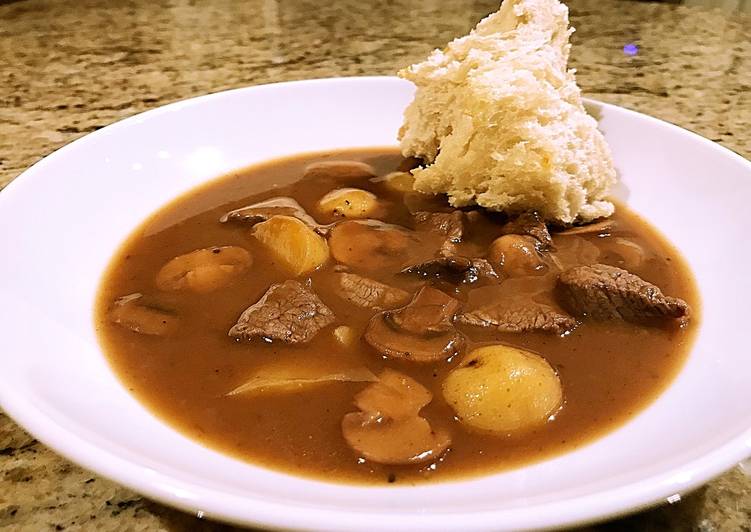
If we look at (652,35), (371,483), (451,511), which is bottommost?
(652,35)

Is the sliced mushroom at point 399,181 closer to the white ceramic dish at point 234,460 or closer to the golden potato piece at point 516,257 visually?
the white ceramic dish at point 234,460

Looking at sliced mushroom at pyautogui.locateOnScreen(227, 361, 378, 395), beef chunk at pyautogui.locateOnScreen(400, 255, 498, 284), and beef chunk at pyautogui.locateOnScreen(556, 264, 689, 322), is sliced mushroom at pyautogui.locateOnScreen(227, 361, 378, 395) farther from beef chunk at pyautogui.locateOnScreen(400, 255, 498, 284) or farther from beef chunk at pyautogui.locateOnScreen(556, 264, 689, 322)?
beef chunk at pyautogui.locateOnScreen(556, 264, 689, 322)

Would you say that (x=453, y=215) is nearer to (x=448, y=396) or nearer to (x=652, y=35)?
(x=448, y=396)

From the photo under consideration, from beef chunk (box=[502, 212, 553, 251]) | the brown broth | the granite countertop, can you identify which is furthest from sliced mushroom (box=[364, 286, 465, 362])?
the granite countertop

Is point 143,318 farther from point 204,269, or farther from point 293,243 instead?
point 293,243

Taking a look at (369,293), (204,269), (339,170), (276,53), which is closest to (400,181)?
(339,170)

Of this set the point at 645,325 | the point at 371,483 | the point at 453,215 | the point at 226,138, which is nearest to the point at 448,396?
the point at 371,483

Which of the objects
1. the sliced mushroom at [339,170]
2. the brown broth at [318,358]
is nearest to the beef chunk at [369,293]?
the brown broth at [318,358]
